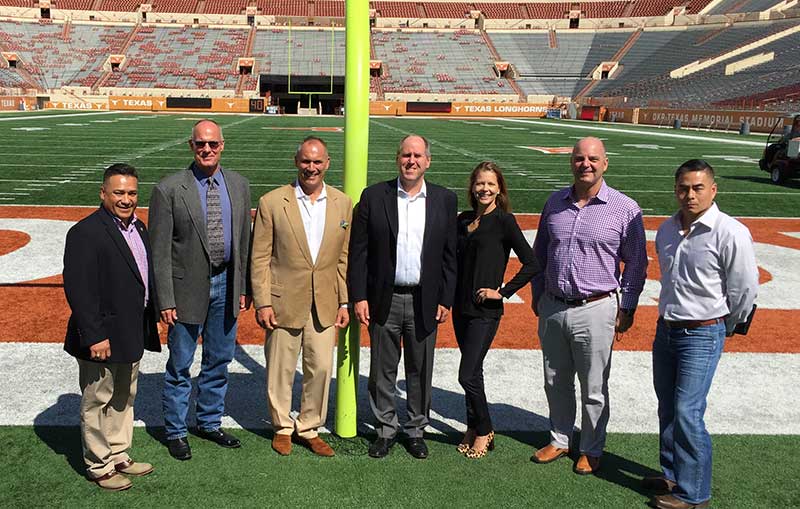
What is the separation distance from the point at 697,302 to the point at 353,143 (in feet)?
6.23

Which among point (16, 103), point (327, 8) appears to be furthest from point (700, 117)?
point (327, 8)

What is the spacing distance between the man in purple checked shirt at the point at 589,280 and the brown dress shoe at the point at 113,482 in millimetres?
2014

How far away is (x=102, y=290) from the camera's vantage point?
10.2ft

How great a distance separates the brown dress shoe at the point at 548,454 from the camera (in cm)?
357

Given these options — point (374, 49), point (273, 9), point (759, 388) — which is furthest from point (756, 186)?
point (273, 9)

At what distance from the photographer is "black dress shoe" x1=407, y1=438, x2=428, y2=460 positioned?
3599 millimetres

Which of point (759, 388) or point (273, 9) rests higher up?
point (273, 9)

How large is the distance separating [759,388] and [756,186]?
11.4 meters

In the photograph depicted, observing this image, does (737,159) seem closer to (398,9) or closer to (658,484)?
(658,484)

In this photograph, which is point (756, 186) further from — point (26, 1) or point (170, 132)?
point (26, 1)

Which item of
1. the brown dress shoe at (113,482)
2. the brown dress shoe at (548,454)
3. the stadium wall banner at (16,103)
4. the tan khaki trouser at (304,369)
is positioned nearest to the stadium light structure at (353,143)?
the tan khaki trouser at (304,369)

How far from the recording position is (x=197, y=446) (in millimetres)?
3666

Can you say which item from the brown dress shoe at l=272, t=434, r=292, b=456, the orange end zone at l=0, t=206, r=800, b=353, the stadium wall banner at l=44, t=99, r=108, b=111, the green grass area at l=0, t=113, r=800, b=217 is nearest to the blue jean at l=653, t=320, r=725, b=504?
the brown dress shoe at l=272, t=434, r=292, b=456

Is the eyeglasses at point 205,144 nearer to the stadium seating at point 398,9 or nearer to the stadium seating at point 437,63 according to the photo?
the stadium seating at point 437,63
